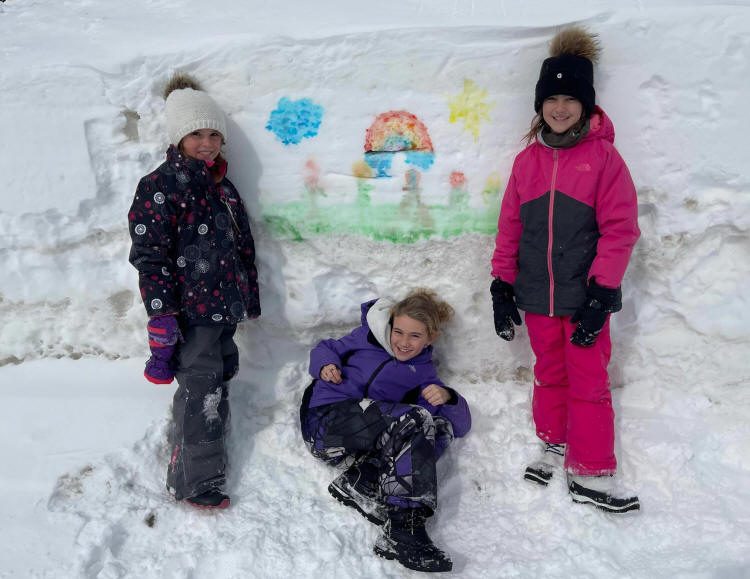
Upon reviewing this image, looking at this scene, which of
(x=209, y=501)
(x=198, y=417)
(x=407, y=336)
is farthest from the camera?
(x=407, y=336)

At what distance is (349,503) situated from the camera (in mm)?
2982

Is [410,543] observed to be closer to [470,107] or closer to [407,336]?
[407,336]

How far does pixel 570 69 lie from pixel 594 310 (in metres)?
1.05

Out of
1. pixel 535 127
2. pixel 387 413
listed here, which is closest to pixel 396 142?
pixel 535 127

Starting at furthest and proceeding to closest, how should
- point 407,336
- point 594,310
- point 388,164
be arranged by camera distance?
point 388,164, point 407,336, point 594,310

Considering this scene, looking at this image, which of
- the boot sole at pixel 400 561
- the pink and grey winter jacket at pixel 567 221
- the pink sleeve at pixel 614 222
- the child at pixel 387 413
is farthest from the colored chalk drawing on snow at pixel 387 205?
the boot sole at pixel 400 561

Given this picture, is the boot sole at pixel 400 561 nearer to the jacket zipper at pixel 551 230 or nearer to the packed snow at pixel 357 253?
the packed snow at pixel 357 253

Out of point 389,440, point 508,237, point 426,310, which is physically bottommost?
point 389,440

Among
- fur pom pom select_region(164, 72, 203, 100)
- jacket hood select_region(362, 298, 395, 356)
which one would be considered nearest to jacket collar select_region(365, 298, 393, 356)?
jacket hood select_region(362, 298, 395, 356)

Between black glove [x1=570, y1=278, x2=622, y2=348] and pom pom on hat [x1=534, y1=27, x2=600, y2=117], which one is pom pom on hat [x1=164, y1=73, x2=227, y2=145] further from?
black glove [x1=570, y1=278, x2=622, y2=348]

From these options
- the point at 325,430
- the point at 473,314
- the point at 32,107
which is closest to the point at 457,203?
the point at 473,314

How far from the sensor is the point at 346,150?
3211 mm

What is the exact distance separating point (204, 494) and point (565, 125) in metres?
2.34

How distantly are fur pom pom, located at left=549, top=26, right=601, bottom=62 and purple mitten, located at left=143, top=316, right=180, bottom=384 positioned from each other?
213 cm
